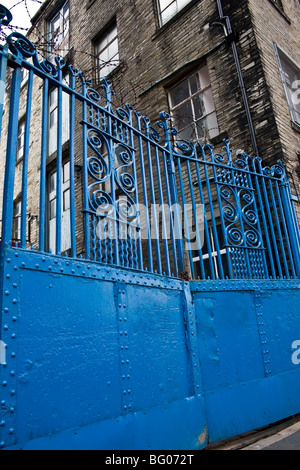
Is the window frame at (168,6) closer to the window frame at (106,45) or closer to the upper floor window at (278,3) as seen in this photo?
the window frame at (106,45)

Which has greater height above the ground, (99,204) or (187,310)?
(99,204)

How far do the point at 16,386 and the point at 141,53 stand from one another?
903cm

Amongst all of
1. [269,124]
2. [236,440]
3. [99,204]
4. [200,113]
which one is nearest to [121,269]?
[99,204]

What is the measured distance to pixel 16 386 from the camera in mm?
2068

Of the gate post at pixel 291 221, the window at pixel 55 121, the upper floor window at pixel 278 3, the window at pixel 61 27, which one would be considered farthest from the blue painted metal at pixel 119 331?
the window at pixel 61 27

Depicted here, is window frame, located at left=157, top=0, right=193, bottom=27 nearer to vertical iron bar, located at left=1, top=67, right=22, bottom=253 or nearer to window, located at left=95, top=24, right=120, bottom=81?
window, located at left=95, top=24, right=120, bottom=81

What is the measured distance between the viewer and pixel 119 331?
278 centimetres

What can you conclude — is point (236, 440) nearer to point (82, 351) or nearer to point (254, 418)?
point (254, 418)

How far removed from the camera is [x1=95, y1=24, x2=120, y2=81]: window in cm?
999

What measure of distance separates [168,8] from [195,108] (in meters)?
3.23

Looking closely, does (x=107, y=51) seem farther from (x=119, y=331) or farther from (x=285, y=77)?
(x=119, y=331)
